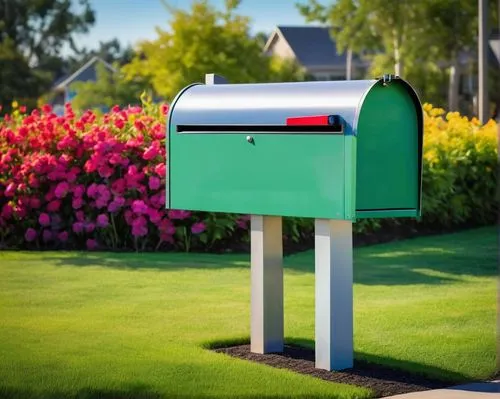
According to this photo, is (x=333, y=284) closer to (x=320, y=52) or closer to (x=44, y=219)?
(x=44, y=219)

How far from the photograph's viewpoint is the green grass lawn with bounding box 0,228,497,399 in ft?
16.6

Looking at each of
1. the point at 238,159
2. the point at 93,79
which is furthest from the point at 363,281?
the point at 93,79

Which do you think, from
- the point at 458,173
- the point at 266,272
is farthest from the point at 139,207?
the point at 266,272

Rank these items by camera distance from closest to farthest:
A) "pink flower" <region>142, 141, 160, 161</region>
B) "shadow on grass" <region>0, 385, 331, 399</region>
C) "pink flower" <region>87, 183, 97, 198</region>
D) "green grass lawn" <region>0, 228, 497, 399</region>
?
"shadow on grass" <region>0, 385, 331, 399</region> < "green grass lawn" <region>0, 228, 497, 399</region> < "pink flower" <region>142, 141, 160, 161</region> < "pink flower" <region>87, 183, 97, 198</region>

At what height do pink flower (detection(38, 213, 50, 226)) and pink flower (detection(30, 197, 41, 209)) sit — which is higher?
pink flower (detection(30, 197, 41, 209))

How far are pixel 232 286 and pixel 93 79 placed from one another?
1959cm

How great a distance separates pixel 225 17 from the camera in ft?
59.0

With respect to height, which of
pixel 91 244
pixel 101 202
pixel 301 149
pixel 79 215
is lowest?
pixel 91 244

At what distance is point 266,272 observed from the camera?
17.9 feet

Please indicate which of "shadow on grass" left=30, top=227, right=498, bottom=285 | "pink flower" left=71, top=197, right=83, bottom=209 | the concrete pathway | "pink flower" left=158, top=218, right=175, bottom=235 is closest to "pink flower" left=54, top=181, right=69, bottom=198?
"pink flower" left=71, top=197, right=83, bottom=209

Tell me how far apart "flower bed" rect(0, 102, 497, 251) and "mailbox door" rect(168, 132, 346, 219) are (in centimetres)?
387

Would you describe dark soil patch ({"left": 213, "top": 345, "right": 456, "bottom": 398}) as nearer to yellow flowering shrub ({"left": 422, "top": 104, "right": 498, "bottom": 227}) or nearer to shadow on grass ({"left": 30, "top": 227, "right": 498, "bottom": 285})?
shadow on grass ({"left": 30, "top": 227, "right": 498, "bottom": 285})

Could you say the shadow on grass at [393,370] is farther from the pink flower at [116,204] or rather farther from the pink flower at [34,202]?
the pink flower at [34,202]

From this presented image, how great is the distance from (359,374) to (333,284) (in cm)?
47
